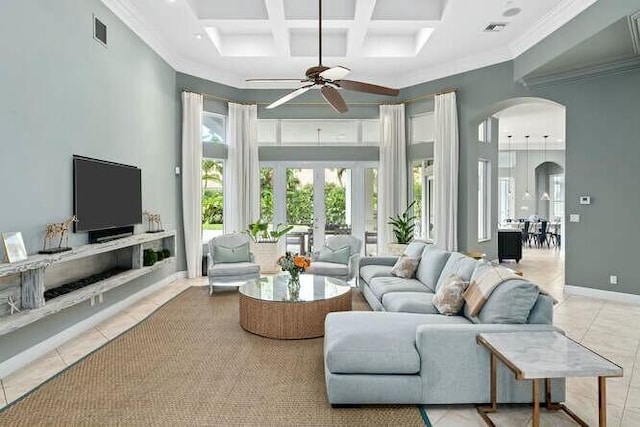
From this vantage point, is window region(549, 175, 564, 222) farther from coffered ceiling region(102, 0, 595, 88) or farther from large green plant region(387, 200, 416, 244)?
coffered ceiling region(102, 0, 595, 88)

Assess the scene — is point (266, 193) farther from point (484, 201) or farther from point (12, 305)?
point (12, 305)

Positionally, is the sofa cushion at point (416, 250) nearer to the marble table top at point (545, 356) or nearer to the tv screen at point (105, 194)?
the marble table top at point (545, 356)

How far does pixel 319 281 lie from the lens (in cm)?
512

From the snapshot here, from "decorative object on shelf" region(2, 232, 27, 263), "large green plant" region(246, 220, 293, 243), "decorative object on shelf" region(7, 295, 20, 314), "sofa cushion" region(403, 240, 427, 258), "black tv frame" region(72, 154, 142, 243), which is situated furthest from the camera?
"large green plant" region(246, 220, 293, 243)

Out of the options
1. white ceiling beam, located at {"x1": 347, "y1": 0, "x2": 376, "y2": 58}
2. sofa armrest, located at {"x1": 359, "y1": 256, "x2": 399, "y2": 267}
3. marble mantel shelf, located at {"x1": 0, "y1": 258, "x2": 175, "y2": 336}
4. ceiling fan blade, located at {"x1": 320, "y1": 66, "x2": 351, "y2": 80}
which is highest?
white ceiling beam, located at {"x1": 347, "y1": 0, "x2": 376, "y2": 58}

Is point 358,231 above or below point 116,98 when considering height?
below

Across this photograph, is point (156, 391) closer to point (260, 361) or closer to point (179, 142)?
point (260, 361)

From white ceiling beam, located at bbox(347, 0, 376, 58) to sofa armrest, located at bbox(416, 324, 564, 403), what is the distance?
4490 millimetres

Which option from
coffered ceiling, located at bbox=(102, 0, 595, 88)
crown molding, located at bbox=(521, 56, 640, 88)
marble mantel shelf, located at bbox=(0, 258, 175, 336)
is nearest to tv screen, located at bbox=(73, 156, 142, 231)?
marble mantel shelf, located at bbox=(0, 258, 175, 336)

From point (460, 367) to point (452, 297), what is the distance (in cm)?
82

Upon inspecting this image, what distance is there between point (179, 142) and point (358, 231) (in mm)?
3977

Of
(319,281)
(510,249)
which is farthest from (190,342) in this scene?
(510,249)

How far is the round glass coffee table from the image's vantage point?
407 centimetres

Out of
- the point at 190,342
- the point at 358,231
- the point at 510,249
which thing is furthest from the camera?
the point at 510,249
